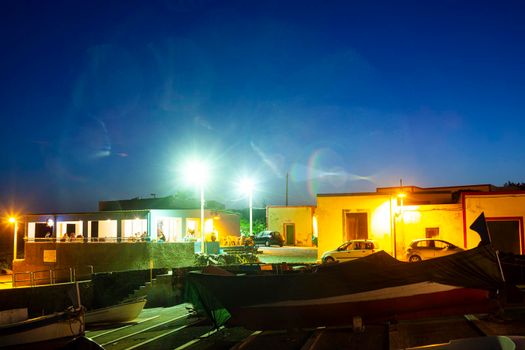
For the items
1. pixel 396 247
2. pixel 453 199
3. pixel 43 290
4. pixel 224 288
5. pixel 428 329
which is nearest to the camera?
pixel 428 329

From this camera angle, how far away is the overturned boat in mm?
10758

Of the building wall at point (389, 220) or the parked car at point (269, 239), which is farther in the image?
the parked car at point (269, 239)

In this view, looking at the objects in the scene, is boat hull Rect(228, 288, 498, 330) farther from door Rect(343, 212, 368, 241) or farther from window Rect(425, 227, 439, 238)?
door Rect(343, 212, 368, 241)

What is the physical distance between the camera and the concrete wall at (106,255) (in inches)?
1035

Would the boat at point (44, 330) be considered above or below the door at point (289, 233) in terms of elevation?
below

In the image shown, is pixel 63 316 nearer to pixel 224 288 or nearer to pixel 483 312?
pixel 224 288

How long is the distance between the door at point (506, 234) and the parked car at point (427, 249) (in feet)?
8.80

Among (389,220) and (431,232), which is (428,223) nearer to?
(431,232)

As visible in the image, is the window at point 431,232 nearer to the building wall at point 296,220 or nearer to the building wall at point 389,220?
the building wall at point 389,220

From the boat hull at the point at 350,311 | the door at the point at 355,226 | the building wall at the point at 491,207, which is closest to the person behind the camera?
the boat hull at the point at 350,311

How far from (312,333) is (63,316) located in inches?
287

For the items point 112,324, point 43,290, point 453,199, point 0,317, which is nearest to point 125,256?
point 43,290

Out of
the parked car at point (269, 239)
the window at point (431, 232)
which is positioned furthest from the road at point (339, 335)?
the parked car at point (269, 239)

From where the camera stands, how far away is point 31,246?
33.2 meters
